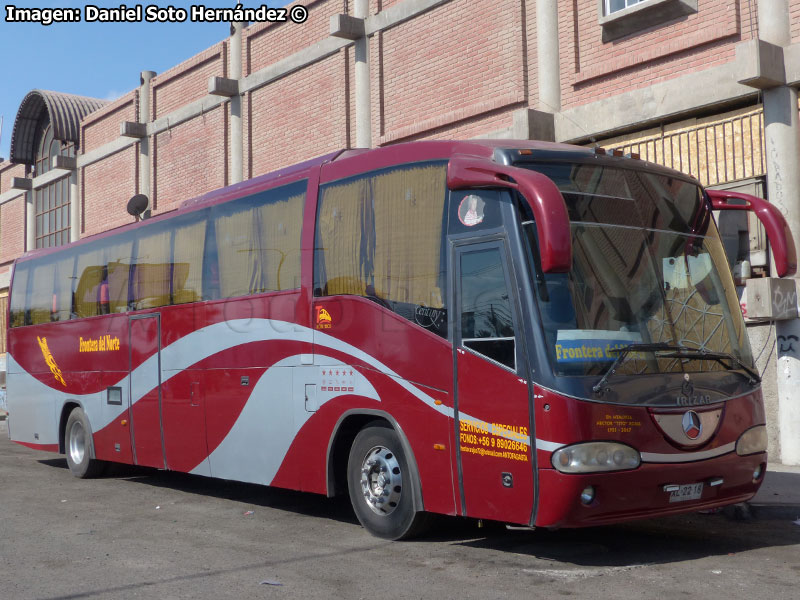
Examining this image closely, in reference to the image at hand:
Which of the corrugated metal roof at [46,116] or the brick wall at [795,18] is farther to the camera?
the corrugated metal roof at [46,116]

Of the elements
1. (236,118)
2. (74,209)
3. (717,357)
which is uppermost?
(236,118)

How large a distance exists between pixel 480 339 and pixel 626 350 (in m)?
1.09

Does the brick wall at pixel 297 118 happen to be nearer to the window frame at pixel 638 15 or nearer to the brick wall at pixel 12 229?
the window frame at pixel 638 15

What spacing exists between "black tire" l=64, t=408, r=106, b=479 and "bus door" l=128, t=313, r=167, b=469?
1.50m

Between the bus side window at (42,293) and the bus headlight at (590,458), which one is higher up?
the bus side window at (42,293)

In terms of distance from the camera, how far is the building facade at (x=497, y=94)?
496 inches

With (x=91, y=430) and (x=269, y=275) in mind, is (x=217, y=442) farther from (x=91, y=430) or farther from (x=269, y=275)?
(x=91, y=430)

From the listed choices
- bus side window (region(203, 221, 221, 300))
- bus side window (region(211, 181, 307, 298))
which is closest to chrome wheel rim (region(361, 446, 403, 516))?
bus side window (region(211, 181, 307, 298))

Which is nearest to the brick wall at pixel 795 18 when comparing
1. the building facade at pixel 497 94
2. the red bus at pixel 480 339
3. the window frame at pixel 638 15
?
the building facade at pixel 497 94

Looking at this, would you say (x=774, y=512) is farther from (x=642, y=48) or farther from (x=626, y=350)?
(x=642, y=48)

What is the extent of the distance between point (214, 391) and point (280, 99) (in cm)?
1226

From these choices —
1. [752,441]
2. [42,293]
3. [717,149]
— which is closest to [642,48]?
[717,149]

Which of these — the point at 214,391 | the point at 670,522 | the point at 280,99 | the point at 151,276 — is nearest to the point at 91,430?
the point at 151,276

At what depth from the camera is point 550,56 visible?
15.4 metres
